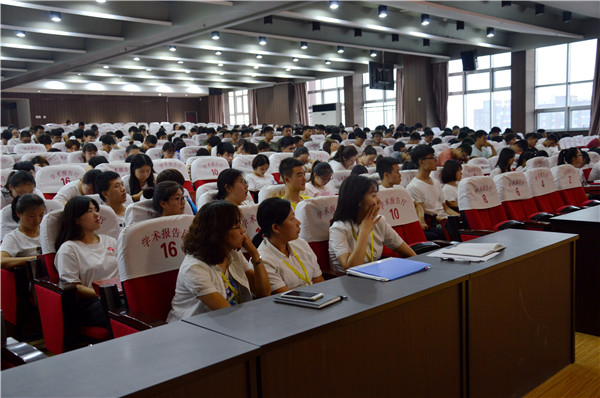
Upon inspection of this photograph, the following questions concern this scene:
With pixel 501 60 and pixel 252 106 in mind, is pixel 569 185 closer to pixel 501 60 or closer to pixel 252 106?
pixel 501 60

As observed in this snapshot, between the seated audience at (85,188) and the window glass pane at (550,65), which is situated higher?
the window glass pane at (550,65)

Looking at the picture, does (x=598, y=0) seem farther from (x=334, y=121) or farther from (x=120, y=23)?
(x=334, y=121)

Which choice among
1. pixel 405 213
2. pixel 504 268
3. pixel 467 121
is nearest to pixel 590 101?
pixel 467 121

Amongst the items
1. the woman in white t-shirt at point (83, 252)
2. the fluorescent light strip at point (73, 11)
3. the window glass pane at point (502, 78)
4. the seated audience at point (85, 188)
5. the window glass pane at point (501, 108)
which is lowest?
the woman in white t-shirt at point (83, 252)

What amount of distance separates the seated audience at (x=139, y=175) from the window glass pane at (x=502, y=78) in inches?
516

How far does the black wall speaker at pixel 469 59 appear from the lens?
47.4 ft

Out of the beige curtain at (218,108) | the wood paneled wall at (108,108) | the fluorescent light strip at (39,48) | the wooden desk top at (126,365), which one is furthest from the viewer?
the beige curtain at (218,108)

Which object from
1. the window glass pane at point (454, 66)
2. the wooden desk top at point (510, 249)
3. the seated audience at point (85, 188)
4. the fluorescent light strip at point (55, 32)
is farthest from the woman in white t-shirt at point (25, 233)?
the window glass pane at point (454, 66)

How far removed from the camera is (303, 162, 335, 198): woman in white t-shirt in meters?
4.79

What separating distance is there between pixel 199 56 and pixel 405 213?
42.4 feet

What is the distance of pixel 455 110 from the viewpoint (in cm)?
1681

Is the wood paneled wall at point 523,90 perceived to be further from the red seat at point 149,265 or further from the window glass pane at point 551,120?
the red seat at point 149,265

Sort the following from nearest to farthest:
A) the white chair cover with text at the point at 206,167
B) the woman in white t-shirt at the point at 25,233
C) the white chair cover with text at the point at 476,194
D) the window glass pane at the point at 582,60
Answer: the woman in white t-shirt at the point at 25,233 < the white chair cover with text at the point at 476,194 < the white chair cover with text at the point at 206,167 < the window glass pane at the point at 582,60

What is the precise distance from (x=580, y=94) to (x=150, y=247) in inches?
555
